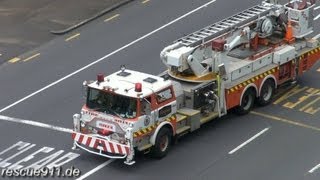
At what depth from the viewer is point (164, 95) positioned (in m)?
27.4

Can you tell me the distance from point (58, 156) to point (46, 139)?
1.38m

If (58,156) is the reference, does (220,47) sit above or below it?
above

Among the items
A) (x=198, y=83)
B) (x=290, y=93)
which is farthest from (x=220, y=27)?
(x=290, y=93)

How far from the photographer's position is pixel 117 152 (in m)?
26.7

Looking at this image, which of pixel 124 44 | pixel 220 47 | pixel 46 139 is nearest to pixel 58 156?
pixel 46 139

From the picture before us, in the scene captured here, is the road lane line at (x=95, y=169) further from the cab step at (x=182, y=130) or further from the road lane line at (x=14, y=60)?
the road lane line at (x=14, y=60)

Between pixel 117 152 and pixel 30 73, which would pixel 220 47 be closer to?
pixel 117 152

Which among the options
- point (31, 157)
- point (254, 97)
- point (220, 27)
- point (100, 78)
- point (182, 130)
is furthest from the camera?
point (254, 97)

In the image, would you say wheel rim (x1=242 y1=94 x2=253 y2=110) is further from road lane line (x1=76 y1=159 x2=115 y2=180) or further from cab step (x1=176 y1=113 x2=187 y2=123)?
road lane line (x1=76 y1=159 x2=115 y2=180)

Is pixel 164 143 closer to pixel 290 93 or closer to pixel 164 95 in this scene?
pixel 164 95

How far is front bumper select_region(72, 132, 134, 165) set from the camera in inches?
1044

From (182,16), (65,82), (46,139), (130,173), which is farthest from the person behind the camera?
(182,16)

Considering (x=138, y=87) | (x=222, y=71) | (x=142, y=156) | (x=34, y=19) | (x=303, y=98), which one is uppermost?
(x=138, y=87)
